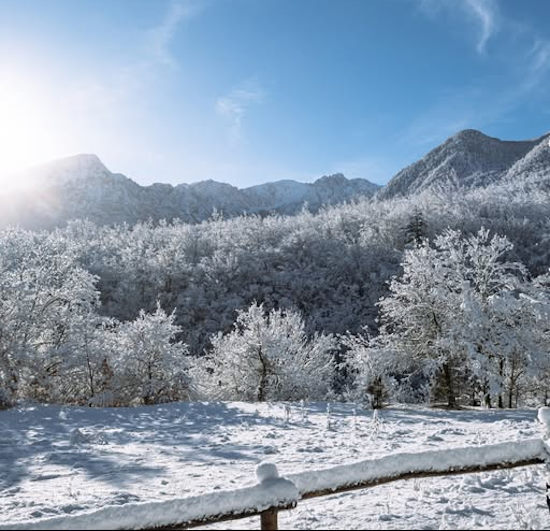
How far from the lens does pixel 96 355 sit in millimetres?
24625

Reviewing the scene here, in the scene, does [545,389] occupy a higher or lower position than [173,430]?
lower

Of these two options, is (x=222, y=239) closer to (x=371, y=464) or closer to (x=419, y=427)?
(x=419, y=427)

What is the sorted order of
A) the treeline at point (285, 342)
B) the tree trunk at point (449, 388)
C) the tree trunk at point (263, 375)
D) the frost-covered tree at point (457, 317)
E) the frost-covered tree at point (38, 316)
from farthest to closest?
1. the tree trunk at point (263, 375)
2. the frost-covered tree at point (38, 316)
3. the tree trunk at point (449, 388)
4. the treeline at point (285, 342)
5. the frost-covered tree at point (457, 317)

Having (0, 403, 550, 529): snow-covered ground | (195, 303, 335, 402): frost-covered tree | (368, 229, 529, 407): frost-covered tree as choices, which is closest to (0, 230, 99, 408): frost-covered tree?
(0, 403, 550, 529): snow-covered ground

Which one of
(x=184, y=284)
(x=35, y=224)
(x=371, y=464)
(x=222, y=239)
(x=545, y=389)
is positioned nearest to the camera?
(x=371, y=464)

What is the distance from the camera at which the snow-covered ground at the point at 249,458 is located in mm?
5703

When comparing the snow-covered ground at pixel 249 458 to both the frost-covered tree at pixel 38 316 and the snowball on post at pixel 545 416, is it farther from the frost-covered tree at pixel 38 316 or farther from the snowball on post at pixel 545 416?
the frost-covered tree at pixel 38 316

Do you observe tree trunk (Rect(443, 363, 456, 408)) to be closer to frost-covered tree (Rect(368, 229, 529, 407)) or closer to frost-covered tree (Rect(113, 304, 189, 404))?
frost-covered tree (Rect(368, 229, 529, 407))

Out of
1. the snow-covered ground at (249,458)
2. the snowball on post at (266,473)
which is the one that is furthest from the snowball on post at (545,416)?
the snowball on post at (266,473)

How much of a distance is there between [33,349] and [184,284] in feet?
240

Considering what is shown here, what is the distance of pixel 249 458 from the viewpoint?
935cm

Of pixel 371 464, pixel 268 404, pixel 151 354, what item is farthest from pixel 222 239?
pixel 371 464

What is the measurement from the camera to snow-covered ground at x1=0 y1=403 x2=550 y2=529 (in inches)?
225

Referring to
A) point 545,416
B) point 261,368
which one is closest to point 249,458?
point 545,416
